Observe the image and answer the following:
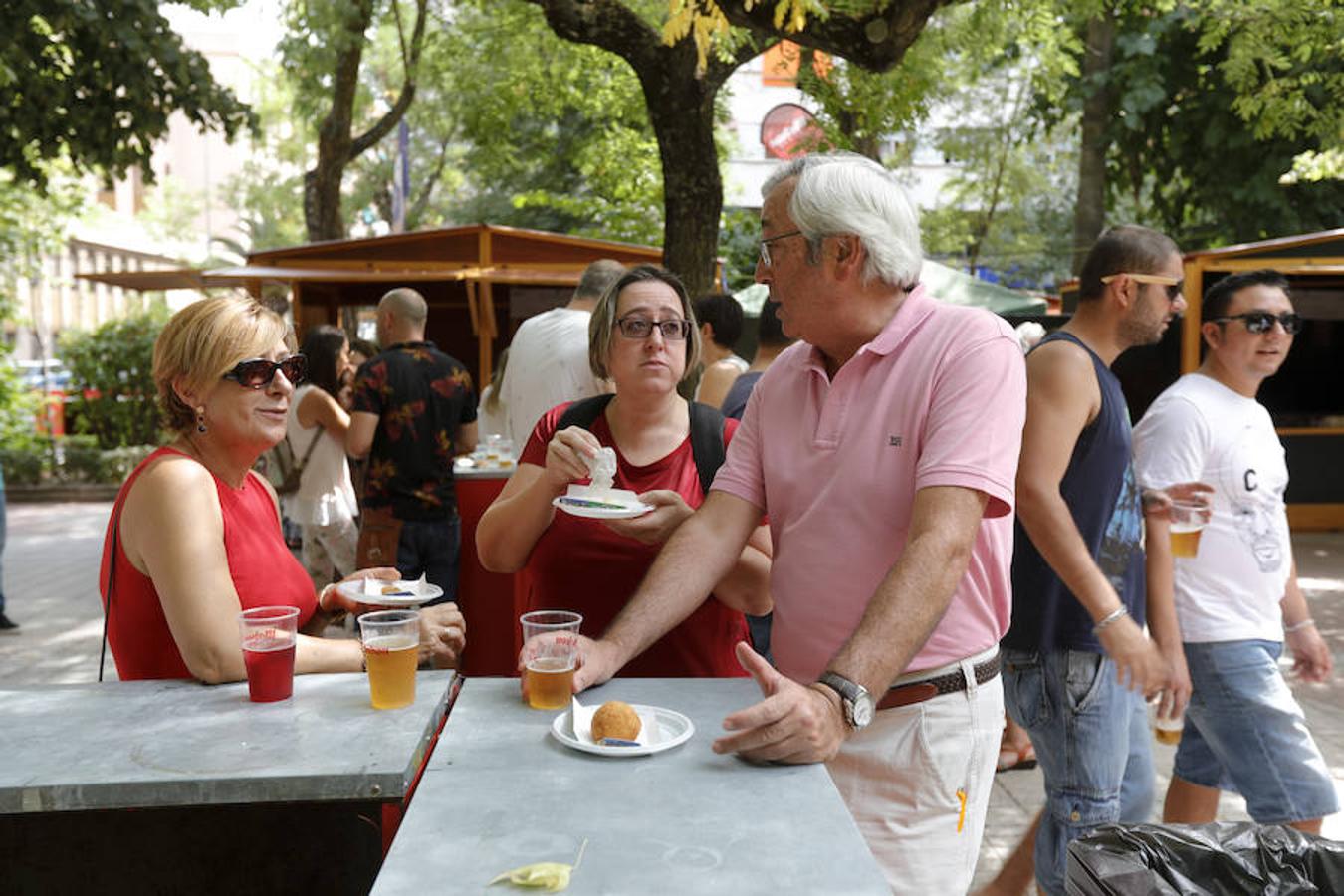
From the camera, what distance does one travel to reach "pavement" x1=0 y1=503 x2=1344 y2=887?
16.2ft

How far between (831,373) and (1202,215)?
1940 centimetres

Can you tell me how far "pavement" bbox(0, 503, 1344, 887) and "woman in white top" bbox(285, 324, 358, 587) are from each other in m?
1.42

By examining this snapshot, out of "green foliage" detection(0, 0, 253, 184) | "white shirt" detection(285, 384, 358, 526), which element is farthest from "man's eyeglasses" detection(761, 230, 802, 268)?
"green foliage" detection(0, 0, 253, 184)

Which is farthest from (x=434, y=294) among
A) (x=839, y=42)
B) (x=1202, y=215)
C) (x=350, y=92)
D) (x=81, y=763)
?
(x=81, y=763)

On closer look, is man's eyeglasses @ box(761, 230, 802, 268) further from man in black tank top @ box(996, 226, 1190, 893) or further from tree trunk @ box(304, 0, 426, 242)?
tree trunk @ box(304, 0, 426, 242)

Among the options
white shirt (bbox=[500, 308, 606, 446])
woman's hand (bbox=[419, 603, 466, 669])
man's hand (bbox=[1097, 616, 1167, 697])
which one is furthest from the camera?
white shirt (bbox=[500, 308, 606, 446])

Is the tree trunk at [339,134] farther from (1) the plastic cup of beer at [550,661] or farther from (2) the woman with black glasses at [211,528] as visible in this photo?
(1) the plastic cup of beer at [550,661]

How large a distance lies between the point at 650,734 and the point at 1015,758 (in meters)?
4.05

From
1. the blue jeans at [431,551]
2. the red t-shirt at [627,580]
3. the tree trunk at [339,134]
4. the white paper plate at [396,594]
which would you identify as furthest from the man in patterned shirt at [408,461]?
the tree trunk at [339,134]

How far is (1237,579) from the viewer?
356 cm

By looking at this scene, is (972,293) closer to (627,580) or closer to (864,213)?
(627,580)

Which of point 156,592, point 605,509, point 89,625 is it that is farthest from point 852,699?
point 89,625

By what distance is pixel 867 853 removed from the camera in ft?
4.91

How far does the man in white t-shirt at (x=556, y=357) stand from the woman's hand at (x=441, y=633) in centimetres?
308
